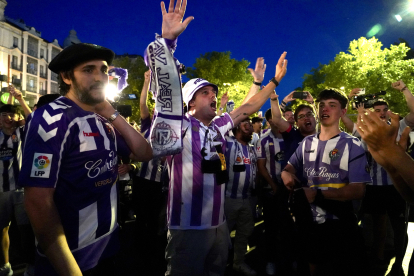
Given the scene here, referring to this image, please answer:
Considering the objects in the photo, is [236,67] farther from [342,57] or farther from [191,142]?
[191,142]

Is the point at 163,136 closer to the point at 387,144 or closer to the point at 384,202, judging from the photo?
the point at 387,144

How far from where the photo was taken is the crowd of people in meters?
1.62

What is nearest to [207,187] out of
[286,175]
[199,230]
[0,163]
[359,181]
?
[199,230]

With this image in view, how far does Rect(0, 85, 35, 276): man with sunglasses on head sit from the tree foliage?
2965cm

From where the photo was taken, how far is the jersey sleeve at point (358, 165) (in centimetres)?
286

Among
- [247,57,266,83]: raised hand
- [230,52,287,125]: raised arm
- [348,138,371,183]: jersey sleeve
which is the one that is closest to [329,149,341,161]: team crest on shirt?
[348,138,371,183]: jersey sleeve

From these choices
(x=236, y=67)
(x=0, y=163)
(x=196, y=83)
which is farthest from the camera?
(x=236, y=67)

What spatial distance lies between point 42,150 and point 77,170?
25cm

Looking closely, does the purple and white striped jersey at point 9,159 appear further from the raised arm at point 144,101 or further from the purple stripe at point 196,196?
the purple stripe at point 196,196

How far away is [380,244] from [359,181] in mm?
2681

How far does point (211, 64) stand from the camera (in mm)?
29109

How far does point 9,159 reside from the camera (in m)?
4.25

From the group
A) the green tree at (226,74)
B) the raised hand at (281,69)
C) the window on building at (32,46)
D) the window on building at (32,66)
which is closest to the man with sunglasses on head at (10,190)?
the raised hand at (281,69)

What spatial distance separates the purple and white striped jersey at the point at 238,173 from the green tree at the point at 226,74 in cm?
2314
